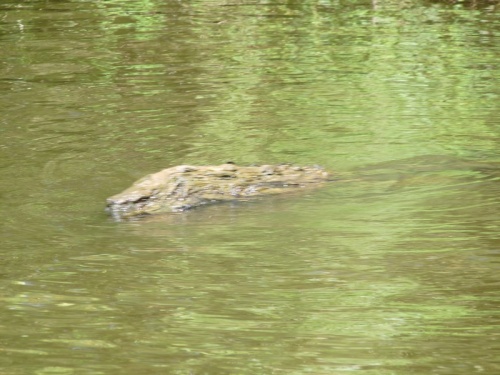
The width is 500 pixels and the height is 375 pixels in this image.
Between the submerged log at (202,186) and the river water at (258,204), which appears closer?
the river water at (258,204)

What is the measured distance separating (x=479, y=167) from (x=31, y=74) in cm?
497

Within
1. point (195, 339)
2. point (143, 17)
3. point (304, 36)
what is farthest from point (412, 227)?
point (143, 17)

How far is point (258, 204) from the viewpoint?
6312mm

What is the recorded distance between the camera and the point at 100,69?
10320 mm

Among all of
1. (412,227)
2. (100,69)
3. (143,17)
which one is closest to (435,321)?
(412,227)

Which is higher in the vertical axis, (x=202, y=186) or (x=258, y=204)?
(x=202, y=186)

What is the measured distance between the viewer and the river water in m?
4.11

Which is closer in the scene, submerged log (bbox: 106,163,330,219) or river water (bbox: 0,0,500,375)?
river water (bbox: 0,0,500,375)

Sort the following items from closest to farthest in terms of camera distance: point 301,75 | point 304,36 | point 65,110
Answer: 1. point 65,110
2. point 301,75
3. point 304,36

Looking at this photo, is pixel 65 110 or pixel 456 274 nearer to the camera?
pixel 456 274

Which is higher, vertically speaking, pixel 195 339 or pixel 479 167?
pixel 195 339

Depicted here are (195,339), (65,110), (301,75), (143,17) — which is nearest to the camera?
(195,339)

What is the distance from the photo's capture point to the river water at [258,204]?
4.11 m

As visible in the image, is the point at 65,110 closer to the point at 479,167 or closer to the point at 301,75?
the point at 301,75
